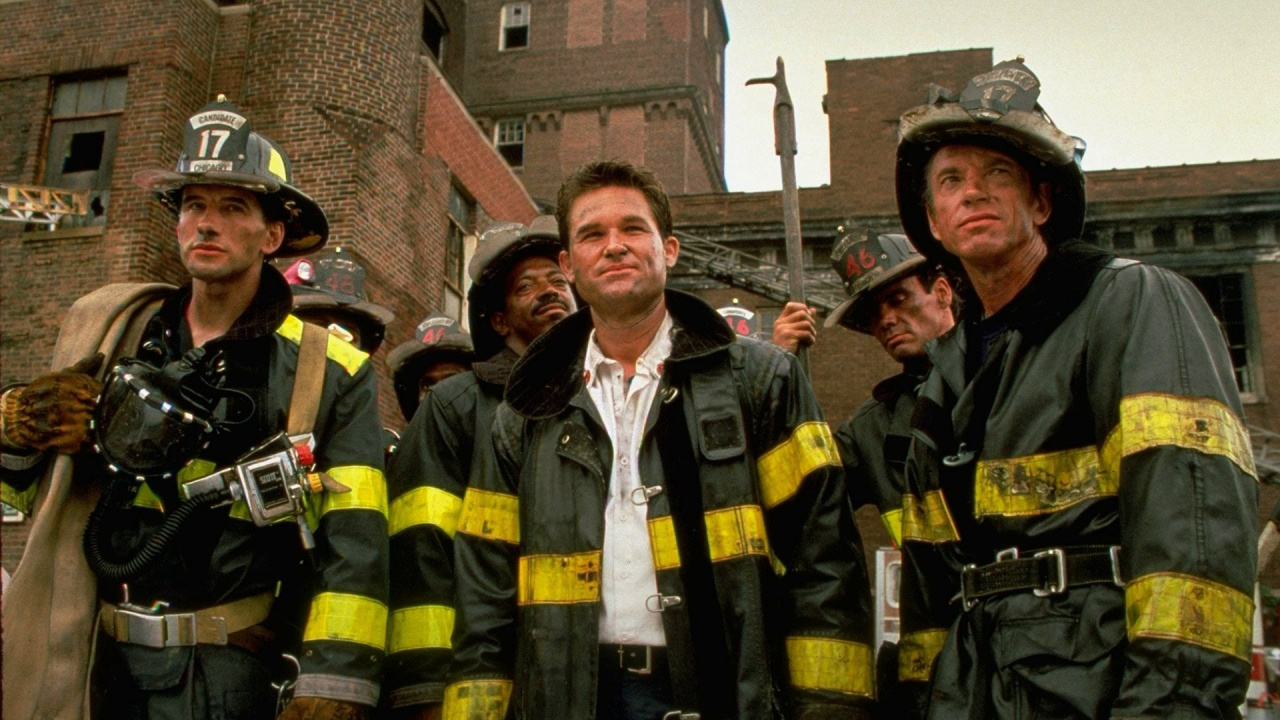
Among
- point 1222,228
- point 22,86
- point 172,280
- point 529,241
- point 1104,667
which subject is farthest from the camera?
point 1222,228

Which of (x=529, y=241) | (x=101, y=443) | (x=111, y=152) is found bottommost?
(x=101, y=443)

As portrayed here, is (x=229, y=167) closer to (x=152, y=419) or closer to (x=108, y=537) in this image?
(x=152, y=419)

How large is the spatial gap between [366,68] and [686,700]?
14140mm

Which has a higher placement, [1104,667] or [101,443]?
[101,443]

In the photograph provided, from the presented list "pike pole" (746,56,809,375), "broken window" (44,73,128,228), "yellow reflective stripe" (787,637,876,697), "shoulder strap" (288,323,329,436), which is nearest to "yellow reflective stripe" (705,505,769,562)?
"yellow reflective stripe" (787,637,876,697)

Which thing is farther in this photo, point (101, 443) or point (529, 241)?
point (529, 241)

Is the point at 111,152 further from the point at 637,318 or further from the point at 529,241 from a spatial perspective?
the point at 637,318

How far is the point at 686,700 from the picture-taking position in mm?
2762

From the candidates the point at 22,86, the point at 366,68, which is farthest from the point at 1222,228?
the point at 22,86

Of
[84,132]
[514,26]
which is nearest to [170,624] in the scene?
[84,132]

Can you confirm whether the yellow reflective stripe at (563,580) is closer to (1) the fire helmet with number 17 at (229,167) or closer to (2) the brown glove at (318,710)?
(2) the brown glove at (318,710)

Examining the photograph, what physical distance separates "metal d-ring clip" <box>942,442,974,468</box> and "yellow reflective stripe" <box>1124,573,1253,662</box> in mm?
694

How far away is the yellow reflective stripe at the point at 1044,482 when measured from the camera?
2.44 m

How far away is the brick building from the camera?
1401 cm
